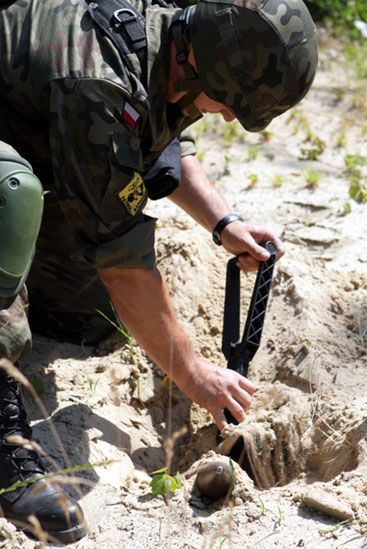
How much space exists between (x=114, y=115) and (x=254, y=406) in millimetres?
1150

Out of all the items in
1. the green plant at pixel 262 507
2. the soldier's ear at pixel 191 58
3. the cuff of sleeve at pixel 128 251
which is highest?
the soldier's ear at pixel 191 58

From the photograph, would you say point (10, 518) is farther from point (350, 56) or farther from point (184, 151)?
point (350, 56)

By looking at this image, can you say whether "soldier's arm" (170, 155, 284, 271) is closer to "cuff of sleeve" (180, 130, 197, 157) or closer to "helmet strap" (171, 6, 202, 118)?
"cuff of sleeve" (180, 130, 197, 157)

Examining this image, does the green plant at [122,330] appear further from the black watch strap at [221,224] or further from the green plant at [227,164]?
the green plant at [227,164]

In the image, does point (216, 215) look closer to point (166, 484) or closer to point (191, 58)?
point (191, 58)

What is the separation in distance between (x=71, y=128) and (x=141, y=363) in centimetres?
116

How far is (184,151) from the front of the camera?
4.02 m

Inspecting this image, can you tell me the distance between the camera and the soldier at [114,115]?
9.86 feet

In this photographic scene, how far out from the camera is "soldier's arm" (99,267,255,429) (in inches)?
131

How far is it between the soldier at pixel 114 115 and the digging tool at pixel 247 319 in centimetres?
21

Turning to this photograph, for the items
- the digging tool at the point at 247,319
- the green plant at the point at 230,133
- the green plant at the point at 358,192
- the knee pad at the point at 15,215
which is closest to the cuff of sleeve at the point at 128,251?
the knee pad at the point at 15,215

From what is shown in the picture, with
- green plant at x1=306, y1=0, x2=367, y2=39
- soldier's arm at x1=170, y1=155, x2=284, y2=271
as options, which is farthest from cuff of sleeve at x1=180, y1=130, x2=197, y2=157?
green plant at x1=306, y1=0, x2=367, y2=39

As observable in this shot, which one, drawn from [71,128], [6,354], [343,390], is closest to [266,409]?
[343,390]

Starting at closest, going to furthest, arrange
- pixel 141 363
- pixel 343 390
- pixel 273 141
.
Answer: pixel 343 390, pixel 141 363, pixel 273 141
